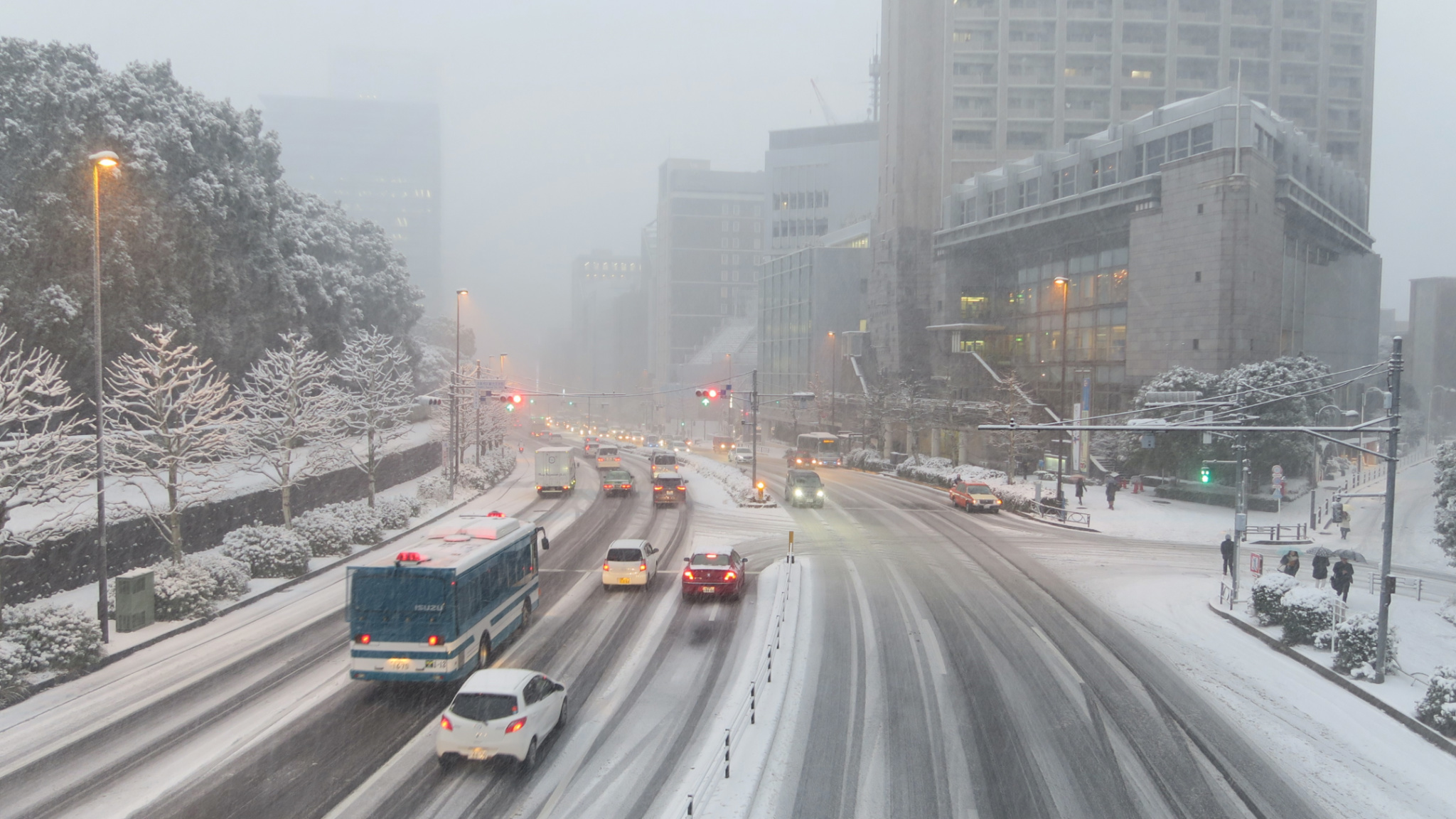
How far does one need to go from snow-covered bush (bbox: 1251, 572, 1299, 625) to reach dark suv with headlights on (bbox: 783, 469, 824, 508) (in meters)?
25.2

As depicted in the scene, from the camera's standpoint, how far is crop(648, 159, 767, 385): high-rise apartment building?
609ft

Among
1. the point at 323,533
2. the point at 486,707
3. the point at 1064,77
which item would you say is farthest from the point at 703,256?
the point at 486,707

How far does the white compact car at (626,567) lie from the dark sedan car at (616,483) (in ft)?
79.5

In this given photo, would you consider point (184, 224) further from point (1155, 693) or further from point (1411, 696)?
point (1411, 696)

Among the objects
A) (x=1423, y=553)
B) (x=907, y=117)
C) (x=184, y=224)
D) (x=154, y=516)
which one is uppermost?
(x=907, y=117)

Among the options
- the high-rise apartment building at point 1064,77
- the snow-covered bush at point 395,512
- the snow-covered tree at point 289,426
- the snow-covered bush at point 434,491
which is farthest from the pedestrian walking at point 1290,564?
the high-rise apartment building at point 1064,77

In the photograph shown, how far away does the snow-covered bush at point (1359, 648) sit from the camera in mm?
18531

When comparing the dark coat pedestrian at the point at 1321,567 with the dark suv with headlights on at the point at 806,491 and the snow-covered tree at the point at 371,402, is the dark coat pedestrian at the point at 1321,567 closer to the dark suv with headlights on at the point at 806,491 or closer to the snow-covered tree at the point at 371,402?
the dark suv with headlights on at the point at 806,491

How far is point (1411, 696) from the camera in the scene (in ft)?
56.2

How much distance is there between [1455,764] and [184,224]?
47.0 metres

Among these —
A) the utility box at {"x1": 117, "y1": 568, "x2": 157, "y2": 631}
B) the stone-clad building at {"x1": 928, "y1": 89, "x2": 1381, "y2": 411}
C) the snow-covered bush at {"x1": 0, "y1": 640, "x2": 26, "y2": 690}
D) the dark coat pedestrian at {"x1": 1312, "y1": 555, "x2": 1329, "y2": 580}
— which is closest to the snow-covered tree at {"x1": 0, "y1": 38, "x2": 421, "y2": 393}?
the utility box at {"x1": 117, "y1": 568, "x2": 157, "y2": 631}

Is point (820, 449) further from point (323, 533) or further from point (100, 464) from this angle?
point (100, 464)

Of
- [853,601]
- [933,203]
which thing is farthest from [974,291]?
[853,601]

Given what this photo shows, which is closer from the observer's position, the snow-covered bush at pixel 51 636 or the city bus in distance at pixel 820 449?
the snow-covered bush at pixel 51 636
